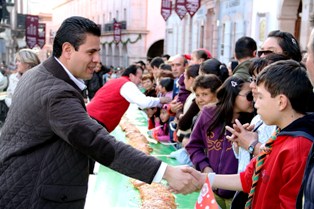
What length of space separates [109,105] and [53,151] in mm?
3639

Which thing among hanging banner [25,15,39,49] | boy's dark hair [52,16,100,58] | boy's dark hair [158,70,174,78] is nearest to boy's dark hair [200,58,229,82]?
boy's dark hair [158,70,174,78]

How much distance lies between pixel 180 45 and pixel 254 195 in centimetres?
2424

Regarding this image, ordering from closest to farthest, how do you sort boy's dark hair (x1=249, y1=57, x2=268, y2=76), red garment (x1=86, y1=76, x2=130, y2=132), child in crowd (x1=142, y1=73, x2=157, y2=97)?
boy's dark hair (x1=249, y1=57, x2=268, y2=76) < red garment (x1=86, y1=76, x2=130, y2=132) < child in crowd (x1=142, y1=73, x2=157, y2=97)

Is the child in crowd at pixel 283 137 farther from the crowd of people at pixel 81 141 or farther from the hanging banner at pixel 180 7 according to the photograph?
the hanging banner at pixel 180 7

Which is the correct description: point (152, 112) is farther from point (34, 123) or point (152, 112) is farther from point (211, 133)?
point (34, 123)

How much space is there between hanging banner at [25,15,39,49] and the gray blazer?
86.0 feet

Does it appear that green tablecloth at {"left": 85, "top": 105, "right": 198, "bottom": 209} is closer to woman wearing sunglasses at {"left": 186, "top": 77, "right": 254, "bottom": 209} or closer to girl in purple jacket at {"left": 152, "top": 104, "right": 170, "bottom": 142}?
woman wearing sunglasses at {"left": 186, "top": 77, "right": 254, "bottom": 209}

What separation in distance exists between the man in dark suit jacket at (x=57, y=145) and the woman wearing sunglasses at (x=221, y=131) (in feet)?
4.70

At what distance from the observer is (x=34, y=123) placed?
2.36 m

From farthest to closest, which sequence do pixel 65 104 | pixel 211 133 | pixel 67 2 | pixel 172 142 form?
1. pixel 67 2
2. pixel 172 142
3. pixel 211 133
4. pixel 65 104

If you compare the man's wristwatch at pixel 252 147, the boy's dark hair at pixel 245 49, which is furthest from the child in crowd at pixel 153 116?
the man's wristwatch at pixel 252 147

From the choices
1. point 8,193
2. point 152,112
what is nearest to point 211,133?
point 8,193

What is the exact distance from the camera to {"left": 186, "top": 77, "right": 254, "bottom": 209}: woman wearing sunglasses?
3.74m

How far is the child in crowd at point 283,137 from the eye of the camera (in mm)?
2230
